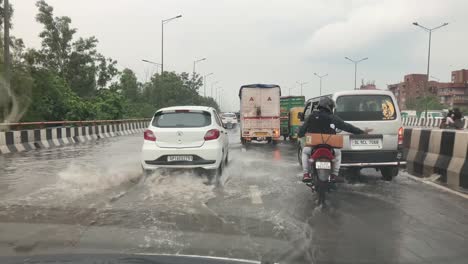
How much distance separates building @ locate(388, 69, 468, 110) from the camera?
122562 mm

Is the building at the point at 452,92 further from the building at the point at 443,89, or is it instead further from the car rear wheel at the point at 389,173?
the car rear wheel at the point at 389,173

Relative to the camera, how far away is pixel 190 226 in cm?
578

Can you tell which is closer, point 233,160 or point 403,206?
point 403,206

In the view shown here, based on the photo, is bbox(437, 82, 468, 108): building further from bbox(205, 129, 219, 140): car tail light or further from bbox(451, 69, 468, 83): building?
bbox(205, 129, 219, 140): car tail light

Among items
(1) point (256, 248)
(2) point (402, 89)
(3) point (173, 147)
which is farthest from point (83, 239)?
(2) point (402, 89)

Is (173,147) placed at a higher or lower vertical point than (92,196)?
higher

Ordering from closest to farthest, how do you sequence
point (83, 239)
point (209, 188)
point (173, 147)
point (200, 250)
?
point (200, 250) < point (83, 239) < point (209, 188) < point (173, 147)

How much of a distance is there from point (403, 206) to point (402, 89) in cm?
13659

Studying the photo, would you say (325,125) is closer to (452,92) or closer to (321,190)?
(321,190)

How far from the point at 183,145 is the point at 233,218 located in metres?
3.37

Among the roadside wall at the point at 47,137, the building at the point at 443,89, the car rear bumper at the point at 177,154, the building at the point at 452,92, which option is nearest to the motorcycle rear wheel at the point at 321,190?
the car rear bumper at the point at 177,154

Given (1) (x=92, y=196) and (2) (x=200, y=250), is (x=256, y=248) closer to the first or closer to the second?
(2) (x=200, y=250)

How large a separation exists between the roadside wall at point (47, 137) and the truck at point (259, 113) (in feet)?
26.6

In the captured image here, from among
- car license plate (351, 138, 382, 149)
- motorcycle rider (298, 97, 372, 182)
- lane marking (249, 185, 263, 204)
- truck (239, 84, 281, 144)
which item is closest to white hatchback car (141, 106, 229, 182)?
lane marking (249, 185, 263, 204)
